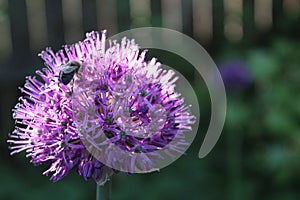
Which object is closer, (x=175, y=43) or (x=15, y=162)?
(x=15, y=162)

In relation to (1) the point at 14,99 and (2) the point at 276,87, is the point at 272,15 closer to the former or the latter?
(2) the point at 276,87

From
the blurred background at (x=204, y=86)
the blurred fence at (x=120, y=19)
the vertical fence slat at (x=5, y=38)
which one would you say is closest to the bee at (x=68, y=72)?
the blurred background at (x=204, y=86)

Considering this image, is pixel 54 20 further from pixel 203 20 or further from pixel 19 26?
pixel 203 20

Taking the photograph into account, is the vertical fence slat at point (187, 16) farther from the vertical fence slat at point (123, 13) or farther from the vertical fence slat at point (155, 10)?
the vertical fence slat at point (123, 13)

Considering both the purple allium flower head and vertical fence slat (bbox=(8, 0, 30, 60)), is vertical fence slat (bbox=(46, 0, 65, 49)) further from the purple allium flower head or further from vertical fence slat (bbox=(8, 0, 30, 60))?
the purple allium flower head

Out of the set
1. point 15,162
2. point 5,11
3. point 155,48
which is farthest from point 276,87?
point 5,11

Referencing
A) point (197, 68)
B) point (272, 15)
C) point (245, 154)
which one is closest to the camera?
point (245, 154)

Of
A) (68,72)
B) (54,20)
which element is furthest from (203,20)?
(68,72)

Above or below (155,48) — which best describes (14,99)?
below

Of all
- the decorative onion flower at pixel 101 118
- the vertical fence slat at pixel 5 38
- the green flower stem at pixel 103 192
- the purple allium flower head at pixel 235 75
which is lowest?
the green flower stem at pixel 103 192
